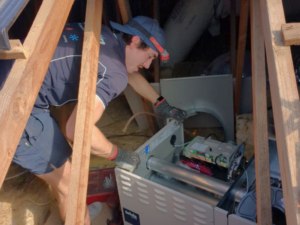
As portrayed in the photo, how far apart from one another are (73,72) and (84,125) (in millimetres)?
444

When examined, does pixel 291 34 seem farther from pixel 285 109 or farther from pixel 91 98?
pixel 91 98

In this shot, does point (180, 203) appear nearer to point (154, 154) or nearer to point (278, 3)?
point (154, 154)

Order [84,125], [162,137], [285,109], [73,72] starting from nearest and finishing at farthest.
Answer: [285,109]
[84,125]
[73,72]
[162,137]

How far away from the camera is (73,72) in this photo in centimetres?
147

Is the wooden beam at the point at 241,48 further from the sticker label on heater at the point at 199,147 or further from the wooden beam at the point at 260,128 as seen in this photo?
the sticker label on heater at the point at 199,147

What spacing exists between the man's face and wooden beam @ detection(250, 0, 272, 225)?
0.55 meters

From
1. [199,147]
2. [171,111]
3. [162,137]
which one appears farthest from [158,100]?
[199,147]

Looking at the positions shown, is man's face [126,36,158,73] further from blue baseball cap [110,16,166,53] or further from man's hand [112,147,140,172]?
man's hand [112,147,140,172]

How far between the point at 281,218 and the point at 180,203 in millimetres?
401

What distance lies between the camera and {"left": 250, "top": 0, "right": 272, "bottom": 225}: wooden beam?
3.35ft

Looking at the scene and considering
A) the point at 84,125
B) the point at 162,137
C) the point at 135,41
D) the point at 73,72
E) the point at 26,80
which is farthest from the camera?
the point at 162,137

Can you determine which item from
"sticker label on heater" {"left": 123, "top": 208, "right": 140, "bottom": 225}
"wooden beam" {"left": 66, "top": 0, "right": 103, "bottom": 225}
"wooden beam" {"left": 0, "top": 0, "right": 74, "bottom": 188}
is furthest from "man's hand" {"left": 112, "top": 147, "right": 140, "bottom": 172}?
"wooden beam" {"left": 0, "top": 0, "right": 74, "bottom": 188}

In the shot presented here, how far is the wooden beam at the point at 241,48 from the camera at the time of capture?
1851mm

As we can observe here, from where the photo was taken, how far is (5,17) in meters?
0.84
